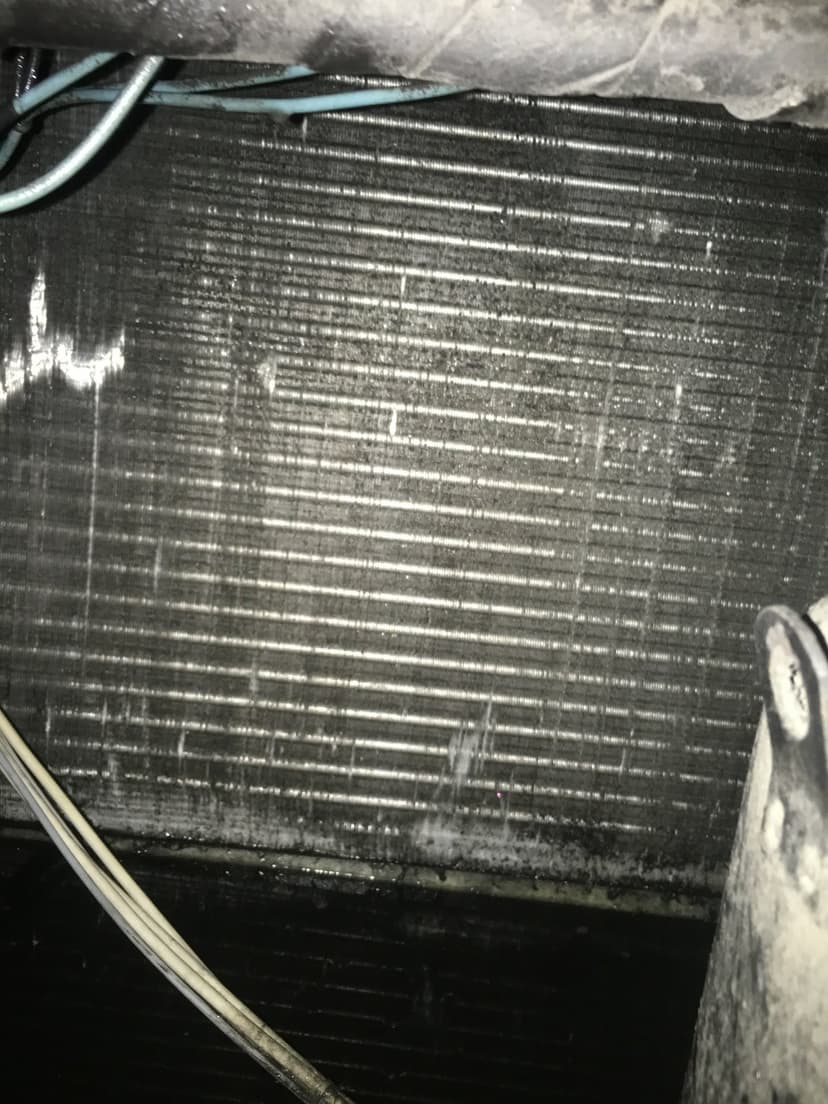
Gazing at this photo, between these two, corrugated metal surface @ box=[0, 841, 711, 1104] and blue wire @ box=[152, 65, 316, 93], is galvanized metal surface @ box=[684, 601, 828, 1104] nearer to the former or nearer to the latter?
corrugated metal surface @ box=[0, 841, 711, 1104]

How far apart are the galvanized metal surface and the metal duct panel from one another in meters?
0.56

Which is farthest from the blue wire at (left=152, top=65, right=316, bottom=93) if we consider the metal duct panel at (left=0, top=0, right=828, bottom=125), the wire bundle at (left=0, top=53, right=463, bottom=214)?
the metal duct panel at (left=0, top=0, right=828, bottom=125)

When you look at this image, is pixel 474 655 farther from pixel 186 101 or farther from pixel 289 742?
pixel 186 101

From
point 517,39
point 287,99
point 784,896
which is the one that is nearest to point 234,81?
point 287,99

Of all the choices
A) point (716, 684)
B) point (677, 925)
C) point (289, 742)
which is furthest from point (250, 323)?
point (677, 925)

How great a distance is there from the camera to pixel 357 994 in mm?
1289

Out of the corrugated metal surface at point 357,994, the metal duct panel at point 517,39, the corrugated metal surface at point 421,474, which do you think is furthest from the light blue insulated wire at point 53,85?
the corrugated metal surface at point 357,994

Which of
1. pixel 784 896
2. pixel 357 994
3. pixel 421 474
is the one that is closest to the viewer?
pixel 784 896

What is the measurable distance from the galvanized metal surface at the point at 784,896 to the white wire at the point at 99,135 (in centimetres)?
92

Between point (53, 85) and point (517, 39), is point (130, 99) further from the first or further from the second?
point (517, 39)

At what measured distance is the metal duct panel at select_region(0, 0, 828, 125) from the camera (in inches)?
28.3

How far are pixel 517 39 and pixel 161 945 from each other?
127 centimetres

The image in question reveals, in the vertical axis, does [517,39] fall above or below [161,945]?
above

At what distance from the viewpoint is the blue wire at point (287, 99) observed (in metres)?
0.96
